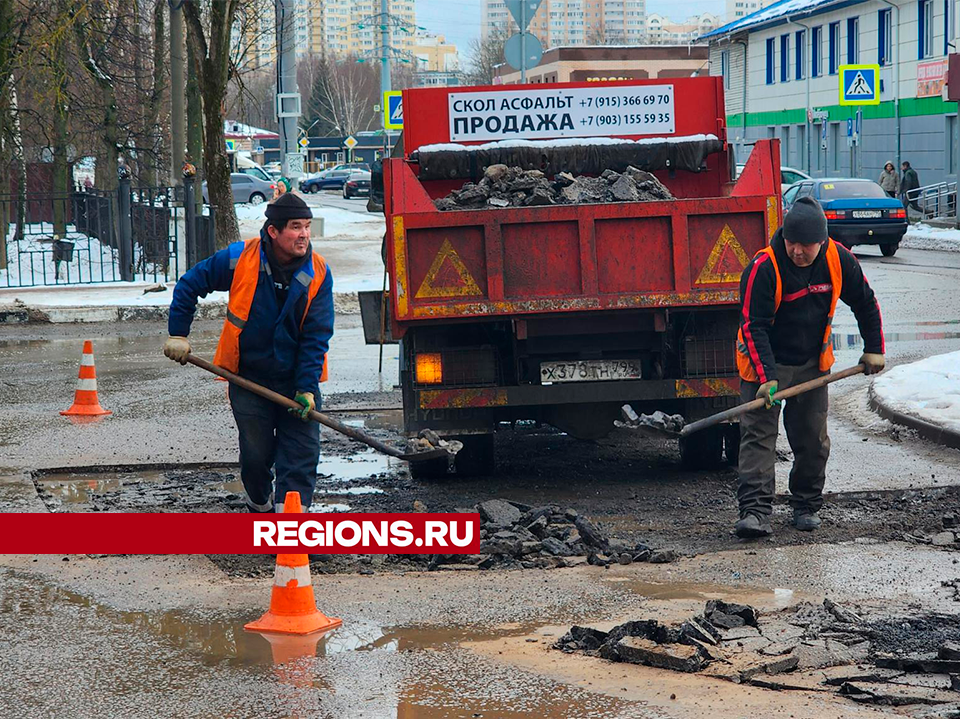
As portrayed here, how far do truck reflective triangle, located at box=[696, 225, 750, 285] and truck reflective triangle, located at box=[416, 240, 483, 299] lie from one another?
1.27 meters

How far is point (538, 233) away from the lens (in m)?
7.58

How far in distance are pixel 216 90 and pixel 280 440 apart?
52.5 feet

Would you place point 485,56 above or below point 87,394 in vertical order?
above

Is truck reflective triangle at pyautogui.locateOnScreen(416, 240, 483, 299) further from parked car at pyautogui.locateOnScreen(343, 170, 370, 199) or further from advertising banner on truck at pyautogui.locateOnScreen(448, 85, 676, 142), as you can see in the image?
parked car at pyautogui.locateOnScreen(343, 170, 370, 199)

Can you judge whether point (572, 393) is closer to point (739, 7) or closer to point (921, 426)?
point (921, 426)

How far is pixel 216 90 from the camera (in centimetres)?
2130

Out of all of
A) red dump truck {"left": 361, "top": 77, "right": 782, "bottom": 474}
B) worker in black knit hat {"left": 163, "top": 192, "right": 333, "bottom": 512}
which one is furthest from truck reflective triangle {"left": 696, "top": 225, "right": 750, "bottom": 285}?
worker in black knit hat {"left": 163, "top": 192, "right": 333, "bottom": 512}

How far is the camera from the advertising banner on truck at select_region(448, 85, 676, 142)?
9.90 m

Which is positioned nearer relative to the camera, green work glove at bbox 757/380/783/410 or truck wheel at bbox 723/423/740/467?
green work glove at bbox 757/380/783/410

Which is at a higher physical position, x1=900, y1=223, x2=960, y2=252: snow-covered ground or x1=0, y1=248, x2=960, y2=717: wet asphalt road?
x1=900, y1=223, x2=960, y2=252: snow-covered ground

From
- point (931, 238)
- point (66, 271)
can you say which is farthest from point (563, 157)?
point (931, 238)

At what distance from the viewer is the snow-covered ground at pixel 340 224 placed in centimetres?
3281

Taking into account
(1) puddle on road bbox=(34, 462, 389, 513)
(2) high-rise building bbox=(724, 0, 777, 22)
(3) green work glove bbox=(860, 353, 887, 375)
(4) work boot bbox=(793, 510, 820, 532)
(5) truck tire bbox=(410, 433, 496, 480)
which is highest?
(2) high-rise building bbox=(724, 0, 777, 22)

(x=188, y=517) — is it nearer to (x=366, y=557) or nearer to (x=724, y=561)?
(x=366, y=557)
